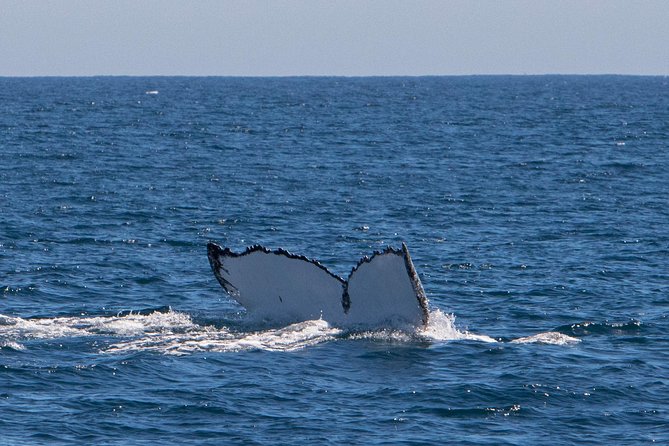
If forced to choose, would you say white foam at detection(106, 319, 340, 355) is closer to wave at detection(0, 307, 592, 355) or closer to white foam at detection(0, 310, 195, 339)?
wave at detection(0, 307, 592, 355)

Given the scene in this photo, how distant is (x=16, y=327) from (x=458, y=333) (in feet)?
26.7

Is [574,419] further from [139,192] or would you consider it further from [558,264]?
[139,192]

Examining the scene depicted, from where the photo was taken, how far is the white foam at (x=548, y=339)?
2312 cm

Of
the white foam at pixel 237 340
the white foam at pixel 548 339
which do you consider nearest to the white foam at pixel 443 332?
the white foam at pixel 548 339

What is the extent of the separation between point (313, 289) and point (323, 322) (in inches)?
31.4

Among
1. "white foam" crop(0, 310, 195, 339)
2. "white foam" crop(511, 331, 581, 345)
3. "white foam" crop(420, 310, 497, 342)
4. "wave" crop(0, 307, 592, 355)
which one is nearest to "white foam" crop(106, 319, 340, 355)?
"wave" crop(0, 307, 592, 355)

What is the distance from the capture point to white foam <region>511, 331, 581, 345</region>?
2312 cm

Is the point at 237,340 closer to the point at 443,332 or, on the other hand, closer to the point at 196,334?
the point at 196,334

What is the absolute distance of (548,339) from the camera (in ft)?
76.6

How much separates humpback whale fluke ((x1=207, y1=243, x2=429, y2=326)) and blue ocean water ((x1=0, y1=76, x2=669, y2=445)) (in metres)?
0.37

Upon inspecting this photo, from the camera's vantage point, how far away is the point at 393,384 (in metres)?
19.7

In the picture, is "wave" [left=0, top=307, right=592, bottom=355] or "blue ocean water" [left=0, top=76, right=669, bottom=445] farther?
"wave" [left=0, top=307, right=592, bottom=355]

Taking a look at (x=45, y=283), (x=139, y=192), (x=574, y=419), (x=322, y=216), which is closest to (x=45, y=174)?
(x=139, y=192)

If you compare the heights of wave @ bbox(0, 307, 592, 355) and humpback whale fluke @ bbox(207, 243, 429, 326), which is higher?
humpback whale fluke @ bbox(207, 243, 429, 326)
